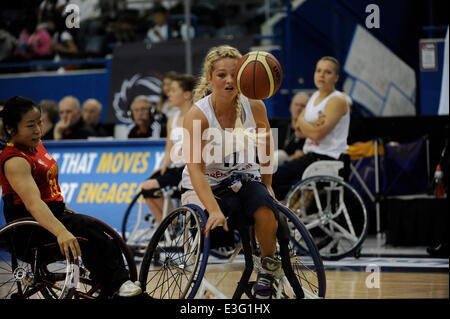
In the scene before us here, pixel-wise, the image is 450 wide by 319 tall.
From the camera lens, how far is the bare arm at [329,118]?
7.17 meters

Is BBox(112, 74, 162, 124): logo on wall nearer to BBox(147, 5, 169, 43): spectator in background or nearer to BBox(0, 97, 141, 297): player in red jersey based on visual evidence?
BBox(147, 5, 169, 43): spectator in background

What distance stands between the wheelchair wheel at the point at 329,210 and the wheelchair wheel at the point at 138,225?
1449 millimetres

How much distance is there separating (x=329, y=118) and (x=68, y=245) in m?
3.47

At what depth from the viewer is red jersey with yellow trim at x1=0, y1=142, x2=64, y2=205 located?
4461 mm

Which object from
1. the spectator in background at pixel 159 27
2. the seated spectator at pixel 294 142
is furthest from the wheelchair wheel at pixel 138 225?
the spectator in background at pixel 159 27

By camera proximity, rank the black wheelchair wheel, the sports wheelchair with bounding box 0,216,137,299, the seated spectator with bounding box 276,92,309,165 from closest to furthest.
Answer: the sports wheelchair with bounding box 0,216,137,299
the black wheelchair wheel
the seated spectator with bounding box 276,92,309,165

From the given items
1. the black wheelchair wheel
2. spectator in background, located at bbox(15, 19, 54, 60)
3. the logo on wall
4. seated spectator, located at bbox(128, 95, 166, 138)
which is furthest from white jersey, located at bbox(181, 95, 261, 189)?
spectator in background, located at bbox(15, 19, 54, 60)

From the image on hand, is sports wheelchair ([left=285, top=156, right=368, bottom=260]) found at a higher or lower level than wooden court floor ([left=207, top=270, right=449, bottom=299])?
higher

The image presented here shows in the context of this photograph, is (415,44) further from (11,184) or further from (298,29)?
(11,184)

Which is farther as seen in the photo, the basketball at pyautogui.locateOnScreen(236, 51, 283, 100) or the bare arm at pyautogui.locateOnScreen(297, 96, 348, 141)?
the bare arm at pyautogui.locateOnScreen(297, 96, 348, 141)

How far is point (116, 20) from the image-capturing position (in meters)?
13.3

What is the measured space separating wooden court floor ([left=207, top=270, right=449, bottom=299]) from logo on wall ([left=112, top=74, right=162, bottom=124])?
452 cm

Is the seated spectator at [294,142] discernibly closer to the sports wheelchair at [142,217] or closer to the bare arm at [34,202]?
the sports wheelchair at [142,217]

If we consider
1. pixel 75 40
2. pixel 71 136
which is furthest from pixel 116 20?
pixel 71 136
